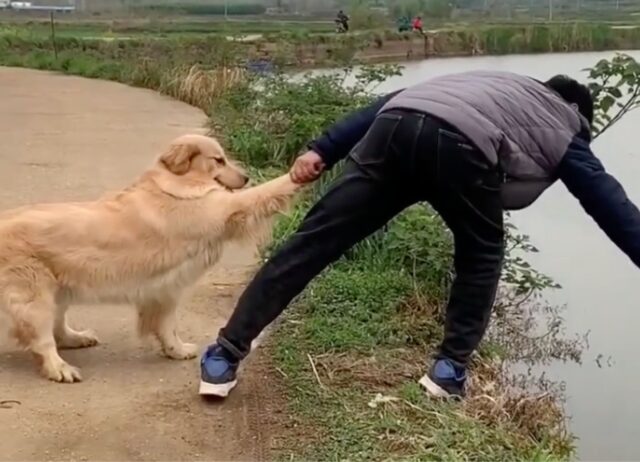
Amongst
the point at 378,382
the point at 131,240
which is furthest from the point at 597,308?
the point at 131,240

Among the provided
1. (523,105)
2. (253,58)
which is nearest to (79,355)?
(523,105)

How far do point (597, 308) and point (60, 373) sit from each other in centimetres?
445

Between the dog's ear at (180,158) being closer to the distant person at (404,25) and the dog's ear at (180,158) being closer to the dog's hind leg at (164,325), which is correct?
the dog's hind leg at (164,325)

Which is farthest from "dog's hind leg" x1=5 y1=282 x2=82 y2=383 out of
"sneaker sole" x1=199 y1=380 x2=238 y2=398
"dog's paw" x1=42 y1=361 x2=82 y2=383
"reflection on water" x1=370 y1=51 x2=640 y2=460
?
"reflection on water" x1=370 y1=51 x2=640 y2=460

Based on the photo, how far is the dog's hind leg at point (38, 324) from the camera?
201 inches

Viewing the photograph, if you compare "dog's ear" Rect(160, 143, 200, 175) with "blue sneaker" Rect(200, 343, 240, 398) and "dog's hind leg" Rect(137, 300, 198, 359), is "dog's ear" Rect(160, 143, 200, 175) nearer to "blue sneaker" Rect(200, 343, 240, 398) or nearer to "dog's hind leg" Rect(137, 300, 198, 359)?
"dog's hind leg" Rect(137, 300, 198, 359)

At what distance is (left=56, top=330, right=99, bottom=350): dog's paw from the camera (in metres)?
5.66

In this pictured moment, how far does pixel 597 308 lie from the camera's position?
8.29 meters

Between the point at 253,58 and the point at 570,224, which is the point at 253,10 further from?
the point at 570,224

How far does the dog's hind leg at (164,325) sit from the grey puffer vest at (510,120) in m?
1.59

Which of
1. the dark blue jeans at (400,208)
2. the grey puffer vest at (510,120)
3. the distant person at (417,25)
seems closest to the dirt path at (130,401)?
the dark blue jeans at (400,208)

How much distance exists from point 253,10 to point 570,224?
2488cm

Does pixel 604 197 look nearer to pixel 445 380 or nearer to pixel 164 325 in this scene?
pixel 445 380

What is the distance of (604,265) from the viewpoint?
9.26 m
